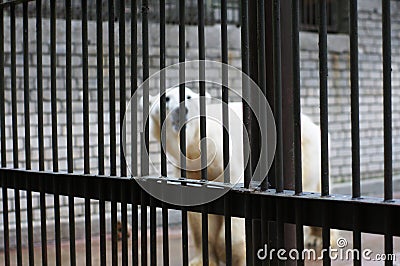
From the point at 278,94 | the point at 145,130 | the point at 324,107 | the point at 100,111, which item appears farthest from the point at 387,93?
the point at 100,111

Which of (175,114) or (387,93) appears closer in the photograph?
(387,93)

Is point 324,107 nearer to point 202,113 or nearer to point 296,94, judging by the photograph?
Result: point 296,94

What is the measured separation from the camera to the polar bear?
3863 mm

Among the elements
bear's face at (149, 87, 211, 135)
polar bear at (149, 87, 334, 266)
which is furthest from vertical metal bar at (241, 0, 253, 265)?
bear's face at (149, 87, 211, 135)

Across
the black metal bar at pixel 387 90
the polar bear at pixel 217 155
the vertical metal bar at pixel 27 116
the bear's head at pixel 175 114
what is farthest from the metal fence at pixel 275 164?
the bear's head at pixel 175 114

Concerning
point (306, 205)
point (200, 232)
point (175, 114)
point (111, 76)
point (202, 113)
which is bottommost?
point (200, 232)

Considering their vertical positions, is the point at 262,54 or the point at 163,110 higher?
the point at 262,54

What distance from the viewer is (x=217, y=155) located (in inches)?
159

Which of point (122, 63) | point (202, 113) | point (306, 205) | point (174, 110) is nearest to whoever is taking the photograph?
point (306, 205)

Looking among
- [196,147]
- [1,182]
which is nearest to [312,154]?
[196,147]

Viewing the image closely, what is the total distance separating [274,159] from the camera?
172 centimetres

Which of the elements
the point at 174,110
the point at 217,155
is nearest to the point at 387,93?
the point at 217,155

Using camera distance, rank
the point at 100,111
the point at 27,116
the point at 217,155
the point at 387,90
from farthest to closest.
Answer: the point at 217,155, the point at 27,116, the point at 100,111, the point at 387,90

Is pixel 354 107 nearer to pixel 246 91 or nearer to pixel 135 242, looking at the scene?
pixel 246 91
